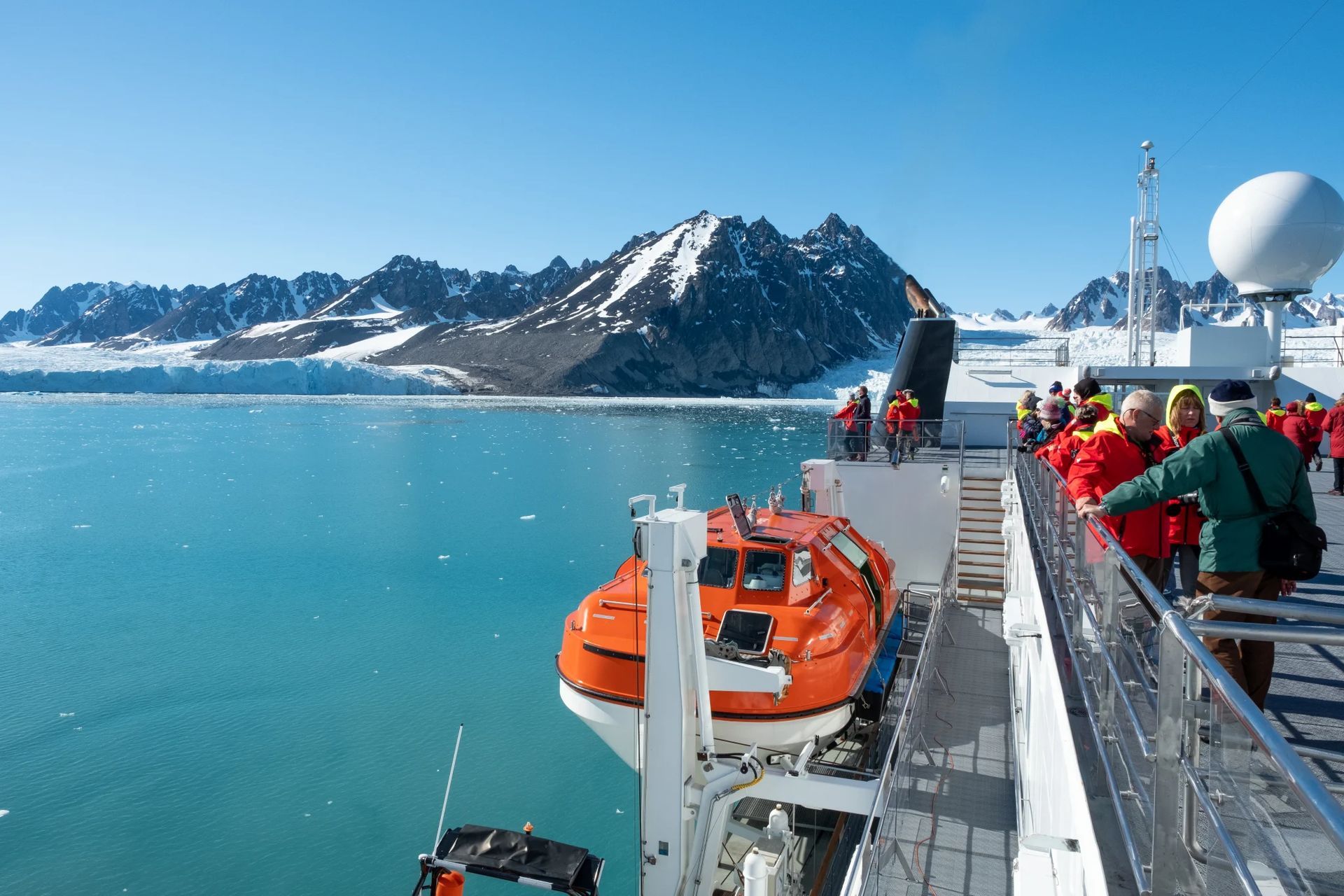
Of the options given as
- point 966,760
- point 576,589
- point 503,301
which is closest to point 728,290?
point 503,301

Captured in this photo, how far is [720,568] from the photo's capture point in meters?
7.41

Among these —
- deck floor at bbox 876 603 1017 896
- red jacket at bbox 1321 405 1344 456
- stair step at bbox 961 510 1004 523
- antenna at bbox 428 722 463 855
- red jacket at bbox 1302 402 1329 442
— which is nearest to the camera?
antenna at bbox 428 722 463 855

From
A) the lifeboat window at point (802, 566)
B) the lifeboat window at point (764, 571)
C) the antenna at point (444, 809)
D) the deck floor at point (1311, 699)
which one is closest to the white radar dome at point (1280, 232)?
the deck floor at point (1311, 699)

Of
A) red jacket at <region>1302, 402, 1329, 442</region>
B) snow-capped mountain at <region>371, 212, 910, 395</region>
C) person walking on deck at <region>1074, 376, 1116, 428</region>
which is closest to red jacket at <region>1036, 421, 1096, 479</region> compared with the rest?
person walking on deck at <region>1074, 376, 1116, 428</region>

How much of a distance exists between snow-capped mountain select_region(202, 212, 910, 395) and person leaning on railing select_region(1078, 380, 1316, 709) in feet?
364

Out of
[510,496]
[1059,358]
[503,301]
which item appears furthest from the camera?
[503,301]

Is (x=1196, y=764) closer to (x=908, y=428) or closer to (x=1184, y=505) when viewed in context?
(x=1184, y=505)

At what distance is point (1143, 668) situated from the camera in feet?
8.18

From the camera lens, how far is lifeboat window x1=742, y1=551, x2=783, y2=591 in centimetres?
711

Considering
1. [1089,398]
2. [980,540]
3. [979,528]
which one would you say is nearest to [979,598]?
[980,540]

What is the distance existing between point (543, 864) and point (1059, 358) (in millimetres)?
19833

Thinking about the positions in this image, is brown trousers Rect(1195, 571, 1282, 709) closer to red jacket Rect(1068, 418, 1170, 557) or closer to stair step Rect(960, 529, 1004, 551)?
red jacket Rect(1068, 418, 1170, 557)

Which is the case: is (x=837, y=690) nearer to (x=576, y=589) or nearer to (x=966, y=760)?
(x=966, y=760)

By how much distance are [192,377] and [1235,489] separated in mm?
103756
